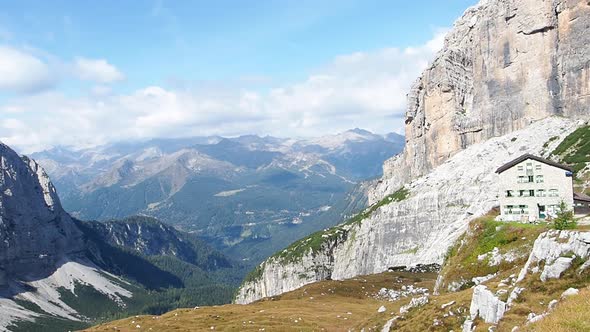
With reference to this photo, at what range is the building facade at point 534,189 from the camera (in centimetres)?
7406

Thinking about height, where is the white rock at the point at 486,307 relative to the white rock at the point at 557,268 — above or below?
below

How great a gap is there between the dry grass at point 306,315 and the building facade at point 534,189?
21.8 m

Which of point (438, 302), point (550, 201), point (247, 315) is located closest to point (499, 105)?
point (550, 201)

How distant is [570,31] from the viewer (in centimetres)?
17562

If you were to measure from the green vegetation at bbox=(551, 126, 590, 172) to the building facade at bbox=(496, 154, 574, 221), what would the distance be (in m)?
78.0

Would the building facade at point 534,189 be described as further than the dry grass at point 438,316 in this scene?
Yes

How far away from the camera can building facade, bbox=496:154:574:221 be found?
243 feet

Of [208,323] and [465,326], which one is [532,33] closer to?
[208,323]

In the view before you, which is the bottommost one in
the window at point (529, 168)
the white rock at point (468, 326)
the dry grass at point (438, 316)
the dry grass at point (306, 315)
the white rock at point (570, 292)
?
the dry grass at point (306, 315)

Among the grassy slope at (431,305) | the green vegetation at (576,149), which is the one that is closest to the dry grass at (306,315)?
the grassy slope at (431,305)

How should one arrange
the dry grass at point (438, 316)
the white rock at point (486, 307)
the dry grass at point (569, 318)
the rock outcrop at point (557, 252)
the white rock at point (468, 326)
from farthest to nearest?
the dry grass at point (438, 316) → the rock outcrop at point (557, 252) → the white rock at point (468, 326) → the white rock at point (486, 307) → the dry grass at point (569, 318)

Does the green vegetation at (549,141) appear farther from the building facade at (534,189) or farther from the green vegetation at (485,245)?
the green vegetation at (485,245)

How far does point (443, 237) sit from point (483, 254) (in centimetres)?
10039

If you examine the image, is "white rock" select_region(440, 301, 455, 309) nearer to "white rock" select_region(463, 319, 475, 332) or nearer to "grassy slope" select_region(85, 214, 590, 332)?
"grassy slope" select_region(85, 214, 590, 332)
